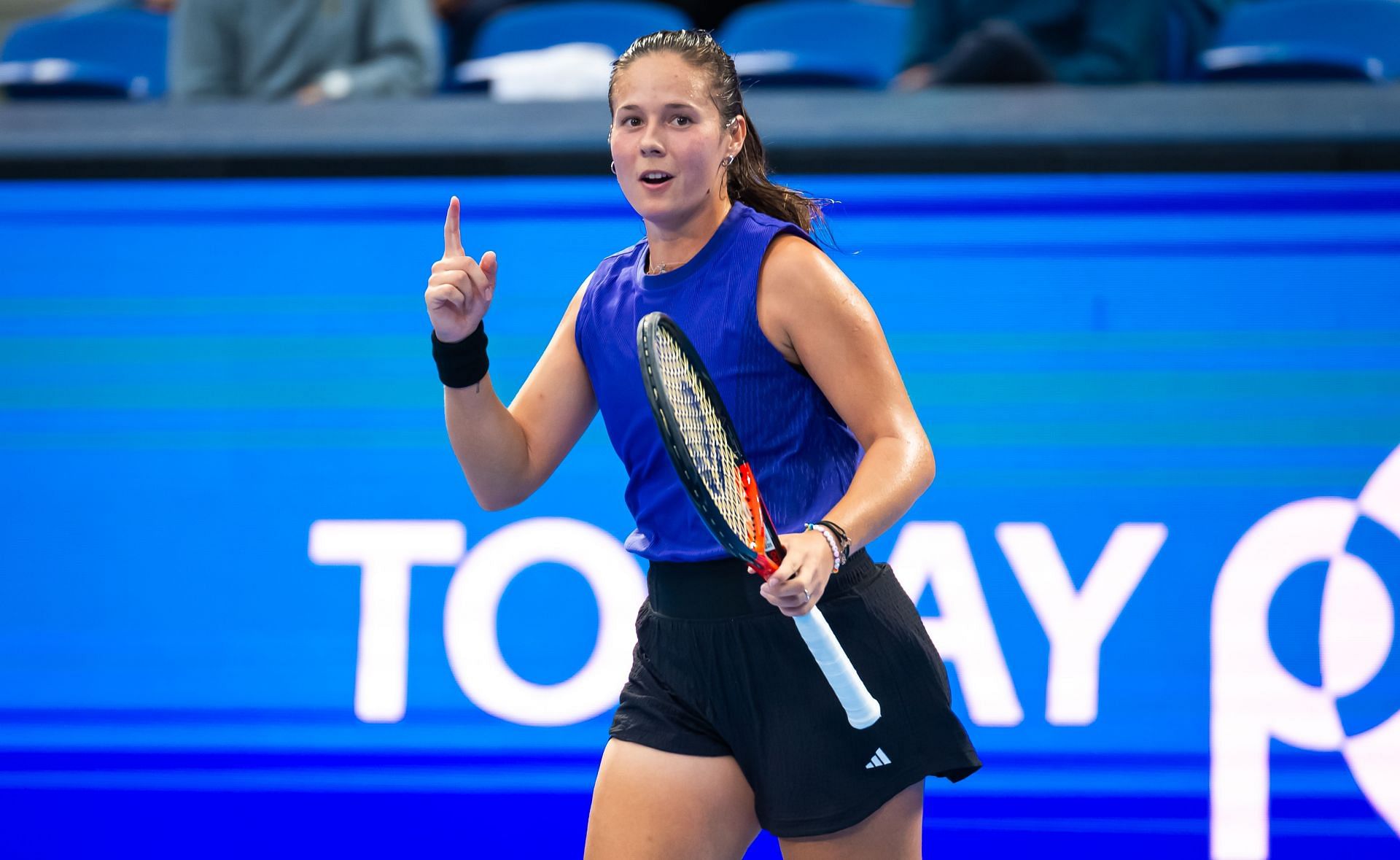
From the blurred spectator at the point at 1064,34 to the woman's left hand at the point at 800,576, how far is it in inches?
Answer: 83.1

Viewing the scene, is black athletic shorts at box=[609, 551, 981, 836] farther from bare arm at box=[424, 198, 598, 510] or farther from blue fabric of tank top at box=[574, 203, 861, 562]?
bare arm at box=[424, 198, 598, 510]

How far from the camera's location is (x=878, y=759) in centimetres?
187

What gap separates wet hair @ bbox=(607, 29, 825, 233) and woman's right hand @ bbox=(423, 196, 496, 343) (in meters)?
0.26

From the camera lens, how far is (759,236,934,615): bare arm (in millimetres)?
1713

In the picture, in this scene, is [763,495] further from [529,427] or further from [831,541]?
[529,427]

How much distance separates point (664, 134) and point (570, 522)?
1.36 m

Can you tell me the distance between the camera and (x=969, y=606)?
9.55 feet

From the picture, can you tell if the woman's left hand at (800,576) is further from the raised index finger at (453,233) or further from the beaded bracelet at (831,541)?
the raised index finger at (453,233)

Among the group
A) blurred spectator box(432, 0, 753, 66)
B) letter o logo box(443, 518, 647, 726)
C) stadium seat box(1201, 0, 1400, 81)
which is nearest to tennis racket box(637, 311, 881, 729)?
letter o logo box(443, 518, 647, 726)

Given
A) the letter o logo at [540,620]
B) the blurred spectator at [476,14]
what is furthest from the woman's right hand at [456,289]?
the blurred spectator at [476,14]

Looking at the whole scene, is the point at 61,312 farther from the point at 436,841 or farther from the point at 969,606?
the point at 969,606

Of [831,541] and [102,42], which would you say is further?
[102,42]

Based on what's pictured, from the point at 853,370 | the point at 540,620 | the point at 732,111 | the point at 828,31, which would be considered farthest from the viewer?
the point at 828,31

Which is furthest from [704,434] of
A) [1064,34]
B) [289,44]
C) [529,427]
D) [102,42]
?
[102,42]
